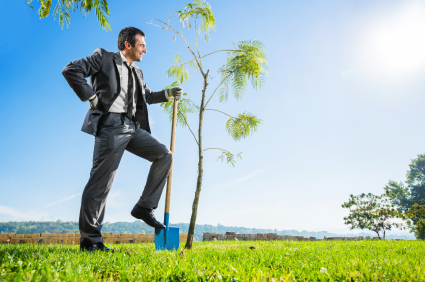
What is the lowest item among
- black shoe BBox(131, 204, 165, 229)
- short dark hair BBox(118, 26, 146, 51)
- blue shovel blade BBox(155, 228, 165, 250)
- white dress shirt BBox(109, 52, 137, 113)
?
blue shovel blade BBox(155, 228, 165, 250)

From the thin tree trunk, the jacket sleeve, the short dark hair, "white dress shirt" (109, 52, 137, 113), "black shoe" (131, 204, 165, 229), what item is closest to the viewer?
the jacket sleeve

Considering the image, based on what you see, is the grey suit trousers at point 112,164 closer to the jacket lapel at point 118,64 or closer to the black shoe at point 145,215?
the black shoe at point 145,215

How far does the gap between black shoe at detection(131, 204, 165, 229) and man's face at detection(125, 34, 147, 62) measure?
6.28 feet

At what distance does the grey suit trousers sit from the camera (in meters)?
2.70

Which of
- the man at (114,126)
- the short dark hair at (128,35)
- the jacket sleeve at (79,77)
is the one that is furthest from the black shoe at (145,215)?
the short dark hair at (128,35)

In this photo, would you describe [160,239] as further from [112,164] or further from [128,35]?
[128,35]

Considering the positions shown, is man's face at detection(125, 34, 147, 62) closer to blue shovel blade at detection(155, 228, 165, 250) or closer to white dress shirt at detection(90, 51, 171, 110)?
white dress shirt at detection(90, 51, 171, 110)

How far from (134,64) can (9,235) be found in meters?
5.81

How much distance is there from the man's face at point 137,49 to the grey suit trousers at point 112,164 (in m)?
0.86

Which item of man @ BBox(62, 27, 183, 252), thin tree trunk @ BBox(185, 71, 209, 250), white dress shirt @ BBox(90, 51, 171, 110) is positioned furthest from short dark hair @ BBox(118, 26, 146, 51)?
thin tree trunk @ BBox(185, 71, 209, 250)

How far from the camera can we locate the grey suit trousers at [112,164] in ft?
8.86

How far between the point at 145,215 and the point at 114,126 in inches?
45.2

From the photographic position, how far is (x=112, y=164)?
2.82 meters

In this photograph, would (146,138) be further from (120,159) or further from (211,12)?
(211,12)
